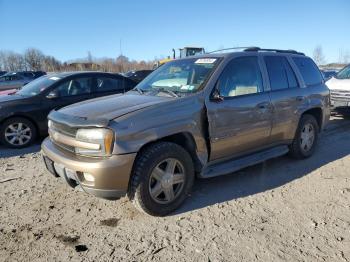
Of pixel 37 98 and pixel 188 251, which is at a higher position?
pixel 37 98

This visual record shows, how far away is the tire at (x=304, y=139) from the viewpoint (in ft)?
17.6

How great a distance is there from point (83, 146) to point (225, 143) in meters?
1.76

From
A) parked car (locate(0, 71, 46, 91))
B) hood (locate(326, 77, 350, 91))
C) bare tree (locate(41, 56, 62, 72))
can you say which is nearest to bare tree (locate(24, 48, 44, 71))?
bare tree (locate(41, 56, 62, 72))

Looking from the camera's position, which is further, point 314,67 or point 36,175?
point 314,67

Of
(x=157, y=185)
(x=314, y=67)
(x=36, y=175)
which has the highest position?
(x=314, y=67)

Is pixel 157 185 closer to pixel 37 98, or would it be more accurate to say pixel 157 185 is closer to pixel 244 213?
pixel 244 213

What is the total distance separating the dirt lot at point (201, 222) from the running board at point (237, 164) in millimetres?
324

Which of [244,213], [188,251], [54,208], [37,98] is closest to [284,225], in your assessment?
[244,213]

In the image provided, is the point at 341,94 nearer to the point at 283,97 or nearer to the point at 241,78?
the point at 283,97

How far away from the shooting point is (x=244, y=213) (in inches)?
147

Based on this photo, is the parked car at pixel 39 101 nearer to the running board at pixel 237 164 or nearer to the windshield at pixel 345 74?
the running board at pixel 237 164

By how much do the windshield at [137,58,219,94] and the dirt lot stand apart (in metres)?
1.41

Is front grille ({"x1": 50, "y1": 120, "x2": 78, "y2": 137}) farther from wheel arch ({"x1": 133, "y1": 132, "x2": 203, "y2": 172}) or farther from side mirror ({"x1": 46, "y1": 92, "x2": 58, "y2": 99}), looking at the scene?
side mirror ({"x1": 46, "y1": 92, "x2": 58, "y2": 99})

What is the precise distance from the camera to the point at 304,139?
5.53 m
